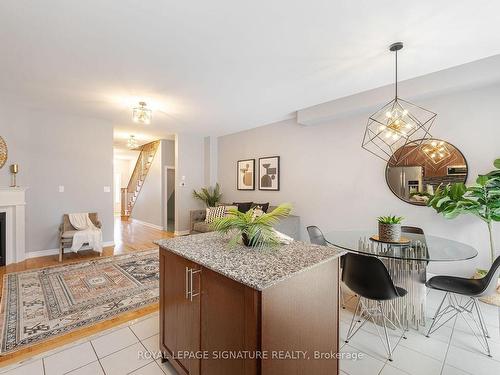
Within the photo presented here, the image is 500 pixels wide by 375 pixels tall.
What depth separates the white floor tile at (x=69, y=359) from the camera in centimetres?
172

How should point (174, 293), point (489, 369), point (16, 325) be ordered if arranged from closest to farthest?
point (174, 293), point (489, 369), point (16, 325)

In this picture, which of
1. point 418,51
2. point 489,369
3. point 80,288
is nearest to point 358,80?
point 418,51

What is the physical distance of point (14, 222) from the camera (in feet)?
12.8

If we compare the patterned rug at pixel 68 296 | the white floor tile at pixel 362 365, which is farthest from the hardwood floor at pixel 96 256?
the white floor tile at pixel 362 365

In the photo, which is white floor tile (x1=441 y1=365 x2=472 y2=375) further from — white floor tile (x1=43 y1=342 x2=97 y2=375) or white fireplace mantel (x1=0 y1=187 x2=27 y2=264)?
white fireplace mantel (x1=0 y1=187 x2=27 y2=264)

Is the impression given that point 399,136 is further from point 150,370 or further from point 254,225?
point 150,370

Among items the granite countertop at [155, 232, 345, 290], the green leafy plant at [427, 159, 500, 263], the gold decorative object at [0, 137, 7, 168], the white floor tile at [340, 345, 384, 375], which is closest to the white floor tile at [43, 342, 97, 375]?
the granite countertop at [155, 232, 345, 290]

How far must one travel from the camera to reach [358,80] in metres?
3.09

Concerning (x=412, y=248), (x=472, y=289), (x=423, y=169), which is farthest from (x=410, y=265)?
(x=423, y=169)

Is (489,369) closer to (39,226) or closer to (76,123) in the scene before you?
(39,226)

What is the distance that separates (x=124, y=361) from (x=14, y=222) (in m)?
3.68

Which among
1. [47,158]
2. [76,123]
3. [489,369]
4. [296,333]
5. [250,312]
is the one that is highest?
[76,123]

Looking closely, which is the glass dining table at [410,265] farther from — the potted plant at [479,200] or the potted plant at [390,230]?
the potted plant at [479,200]

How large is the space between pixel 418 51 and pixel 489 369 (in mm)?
2812
